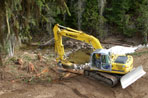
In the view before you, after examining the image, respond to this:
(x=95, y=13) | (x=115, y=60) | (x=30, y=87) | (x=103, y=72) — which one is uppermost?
(x=95, y=13)

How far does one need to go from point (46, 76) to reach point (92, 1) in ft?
53.0

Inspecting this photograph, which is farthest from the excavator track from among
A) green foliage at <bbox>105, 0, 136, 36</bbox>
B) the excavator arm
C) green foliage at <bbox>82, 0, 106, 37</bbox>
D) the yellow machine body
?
green foliage at <bbox>105, 0, 136, 36</bbox>

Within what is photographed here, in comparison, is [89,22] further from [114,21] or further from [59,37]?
[59,37]

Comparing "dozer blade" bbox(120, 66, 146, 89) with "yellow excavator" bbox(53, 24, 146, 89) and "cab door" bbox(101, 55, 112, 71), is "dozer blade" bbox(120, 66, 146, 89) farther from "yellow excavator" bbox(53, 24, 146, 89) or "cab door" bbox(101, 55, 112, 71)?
"cab door" bbox(101, 55, 112, 71)

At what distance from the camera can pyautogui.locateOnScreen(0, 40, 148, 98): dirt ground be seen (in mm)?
7926

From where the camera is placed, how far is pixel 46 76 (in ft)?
34.2

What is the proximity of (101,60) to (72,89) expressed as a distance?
1.95 m

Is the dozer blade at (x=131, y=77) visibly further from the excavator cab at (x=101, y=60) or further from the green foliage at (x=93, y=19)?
the green foliage at (x=93, y=19)

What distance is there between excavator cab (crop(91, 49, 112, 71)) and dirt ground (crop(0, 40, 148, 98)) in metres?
0.86

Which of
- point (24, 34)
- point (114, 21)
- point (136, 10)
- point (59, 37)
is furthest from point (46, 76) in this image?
point (136, 10)

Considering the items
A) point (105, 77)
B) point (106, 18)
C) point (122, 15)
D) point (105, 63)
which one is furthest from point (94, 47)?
point (106, 18)

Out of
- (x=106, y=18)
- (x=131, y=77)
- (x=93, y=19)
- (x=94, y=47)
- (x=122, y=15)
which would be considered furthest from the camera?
(x=106, y=18)

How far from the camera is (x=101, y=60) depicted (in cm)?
890

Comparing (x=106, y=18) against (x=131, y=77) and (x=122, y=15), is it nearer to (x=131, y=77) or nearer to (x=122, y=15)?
(x=122, y=15)
